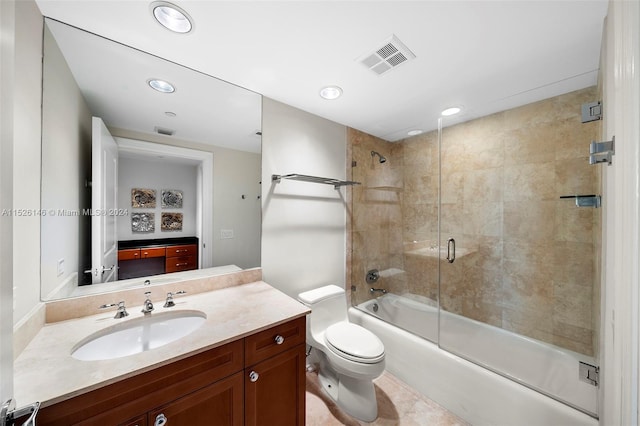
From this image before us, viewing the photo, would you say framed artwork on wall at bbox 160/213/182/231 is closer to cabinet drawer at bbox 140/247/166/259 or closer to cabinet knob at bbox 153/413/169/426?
cabinet drawer at bbox 140/247/166/259

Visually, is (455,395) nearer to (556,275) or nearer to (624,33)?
(556,275)

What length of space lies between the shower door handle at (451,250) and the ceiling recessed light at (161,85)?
8.75ft

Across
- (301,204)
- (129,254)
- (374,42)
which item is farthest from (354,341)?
(374,42)

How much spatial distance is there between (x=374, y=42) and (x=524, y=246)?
202cm

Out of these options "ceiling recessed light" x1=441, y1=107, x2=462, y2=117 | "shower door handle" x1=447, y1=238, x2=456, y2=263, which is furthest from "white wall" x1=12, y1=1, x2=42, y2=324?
"shower door handle" x1=447, y1=238, x2=456, y2=263

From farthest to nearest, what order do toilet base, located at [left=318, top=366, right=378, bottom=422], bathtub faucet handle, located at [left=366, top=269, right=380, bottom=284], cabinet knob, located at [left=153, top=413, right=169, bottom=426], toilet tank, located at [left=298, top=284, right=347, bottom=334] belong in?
bathtub faucet handle, located at [left=366, top=269, right=380, bottom=284]
toilet tank, located at [left=298, top=284, right=347, bottom=334]
toilet base, located at [left=318, top=366, right=378, bottom=422]
cabinet knob, located at [left=153, top=413, right=169, bottom=426]

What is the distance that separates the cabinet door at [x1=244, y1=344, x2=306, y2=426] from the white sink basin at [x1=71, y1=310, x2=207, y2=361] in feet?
1.35

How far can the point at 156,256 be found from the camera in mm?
1427

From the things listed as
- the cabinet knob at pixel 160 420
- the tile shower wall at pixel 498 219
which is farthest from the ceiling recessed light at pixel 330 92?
the cabinet knob at pixel 160 420

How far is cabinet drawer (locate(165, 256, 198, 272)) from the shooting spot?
1475 mm

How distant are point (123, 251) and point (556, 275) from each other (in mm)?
3062

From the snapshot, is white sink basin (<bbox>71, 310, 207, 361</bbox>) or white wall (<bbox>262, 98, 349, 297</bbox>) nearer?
white sink basin (<bbox>71, 310, 207, 361</bbox>)

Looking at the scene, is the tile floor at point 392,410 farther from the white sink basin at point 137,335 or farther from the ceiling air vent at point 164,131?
the ceiling air vent at point 164,131

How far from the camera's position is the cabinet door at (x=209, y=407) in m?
0.89
